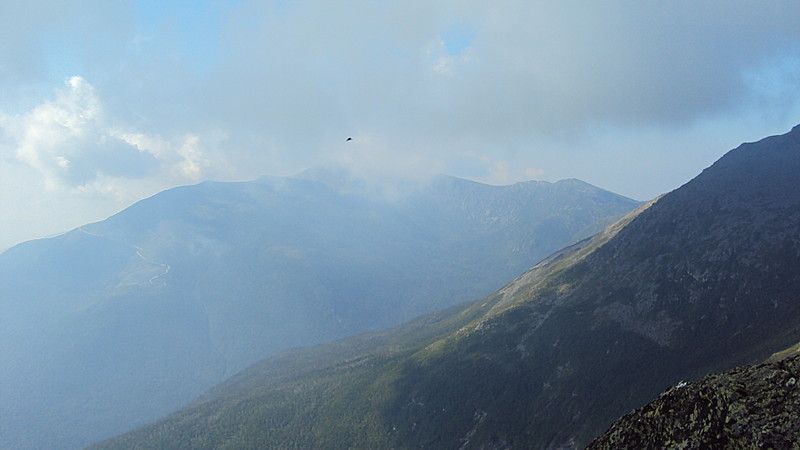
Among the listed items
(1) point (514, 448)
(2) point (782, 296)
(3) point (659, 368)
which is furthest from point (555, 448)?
(2) point (782, 296)

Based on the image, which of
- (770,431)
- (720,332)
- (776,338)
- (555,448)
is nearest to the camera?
(770,431)

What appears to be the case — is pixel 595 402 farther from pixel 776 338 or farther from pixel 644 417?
pixel 644 417

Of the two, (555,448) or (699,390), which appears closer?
(699,390)

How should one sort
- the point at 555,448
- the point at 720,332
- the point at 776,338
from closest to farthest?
the point at 776,338 → the point at 555,448 → the point at 720,332

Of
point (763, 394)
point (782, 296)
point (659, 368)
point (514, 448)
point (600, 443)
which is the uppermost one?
point (763, 394)

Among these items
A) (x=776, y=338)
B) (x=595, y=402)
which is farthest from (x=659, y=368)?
(x=776, y=338)

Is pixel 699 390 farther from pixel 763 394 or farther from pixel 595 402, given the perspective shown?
pixel 595 402

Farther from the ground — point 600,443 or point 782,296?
point 600,443
